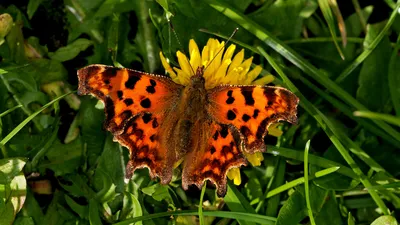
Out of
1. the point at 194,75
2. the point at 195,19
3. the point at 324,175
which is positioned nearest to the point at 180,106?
the point at 194,75

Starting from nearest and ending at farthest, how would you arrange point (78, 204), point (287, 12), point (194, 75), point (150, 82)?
point (150, 82) < point (194, 75) < point (78, 204) < point (287, 12)

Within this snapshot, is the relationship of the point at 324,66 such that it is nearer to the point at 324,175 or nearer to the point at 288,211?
the point at 324,175

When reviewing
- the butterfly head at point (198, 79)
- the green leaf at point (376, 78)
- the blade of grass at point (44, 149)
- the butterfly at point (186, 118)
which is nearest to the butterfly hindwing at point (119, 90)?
the butterfly at point (186, 118)

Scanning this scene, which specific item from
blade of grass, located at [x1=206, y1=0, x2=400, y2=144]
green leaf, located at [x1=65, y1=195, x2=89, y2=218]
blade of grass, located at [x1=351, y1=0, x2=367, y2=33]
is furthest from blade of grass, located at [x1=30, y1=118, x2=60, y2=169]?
blade of grass, located at [x1=351, y1=0, x2=367, y2=33]

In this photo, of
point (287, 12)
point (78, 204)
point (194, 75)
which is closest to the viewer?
point (194, 75)

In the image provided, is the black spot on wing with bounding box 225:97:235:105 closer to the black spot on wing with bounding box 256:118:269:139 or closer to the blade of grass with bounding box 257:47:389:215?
the black spot on wing with bounding box 256:118:269:139

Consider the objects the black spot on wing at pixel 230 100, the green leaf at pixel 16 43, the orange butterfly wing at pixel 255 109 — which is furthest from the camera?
the green leaf at pixel 16 43

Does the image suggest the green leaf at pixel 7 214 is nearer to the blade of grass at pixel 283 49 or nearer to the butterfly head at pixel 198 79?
the butterfly head at pixel 198 79
